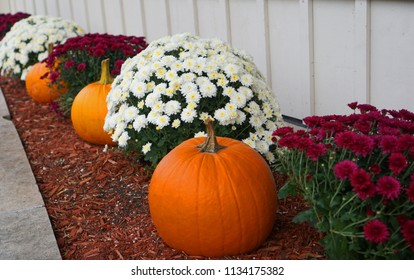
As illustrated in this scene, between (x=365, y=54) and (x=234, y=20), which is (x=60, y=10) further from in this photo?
(x=365, y=54)

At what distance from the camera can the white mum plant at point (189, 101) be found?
3605 mm

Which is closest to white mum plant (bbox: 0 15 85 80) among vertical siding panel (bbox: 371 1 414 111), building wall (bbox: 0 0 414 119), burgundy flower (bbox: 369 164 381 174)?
building wall (bbox: 0 0 414 119)

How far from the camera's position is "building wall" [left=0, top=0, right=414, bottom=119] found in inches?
146

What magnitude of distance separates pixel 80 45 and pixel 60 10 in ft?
15.7

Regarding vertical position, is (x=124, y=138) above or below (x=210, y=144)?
below

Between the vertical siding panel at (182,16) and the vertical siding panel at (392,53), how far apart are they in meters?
2.30

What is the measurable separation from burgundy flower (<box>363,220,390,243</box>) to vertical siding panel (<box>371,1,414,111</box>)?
161 cm

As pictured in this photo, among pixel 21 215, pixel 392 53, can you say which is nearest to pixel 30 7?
pixel 21 215

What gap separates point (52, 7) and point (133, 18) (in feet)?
11.9

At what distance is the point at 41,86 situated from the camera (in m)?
6.13

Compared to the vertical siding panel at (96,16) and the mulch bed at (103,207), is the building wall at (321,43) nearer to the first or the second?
the mulch bed at (103,207)

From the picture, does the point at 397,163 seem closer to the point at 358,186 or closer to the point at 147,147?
the point at 358,186

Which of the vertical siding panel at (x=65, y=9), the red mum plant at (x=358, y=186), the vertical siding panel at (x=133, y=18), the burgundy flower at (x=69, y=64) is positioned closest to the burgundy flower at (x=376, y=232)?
the red mum plant at (x=358, y=186)

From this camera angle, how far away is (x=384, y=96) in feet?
12.6
